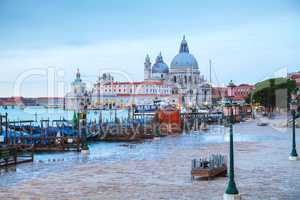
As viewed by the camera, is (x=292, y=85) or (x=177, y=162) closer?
(x=177, y=162)

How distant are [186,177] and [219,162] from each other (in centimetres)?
129

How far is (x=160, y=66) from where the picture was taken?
17650 centimetres

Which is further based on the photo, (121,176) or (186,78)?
(186,78)

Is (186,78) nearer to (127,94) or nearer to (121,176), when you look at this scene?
(127,94)

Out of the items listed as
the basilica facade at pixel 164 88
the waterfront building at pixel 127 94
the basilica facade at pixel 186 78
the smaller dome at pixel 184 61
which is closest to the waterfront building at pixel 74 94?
the basilica facade at pixel 164 88

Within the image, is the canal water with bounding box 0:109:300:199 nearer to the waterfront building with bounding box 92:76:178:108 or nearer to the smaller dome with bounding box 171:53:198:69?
the waterfront building with bounding box 92:76:178:108

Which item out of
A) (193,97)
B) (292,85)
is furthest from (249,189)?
(193,97)

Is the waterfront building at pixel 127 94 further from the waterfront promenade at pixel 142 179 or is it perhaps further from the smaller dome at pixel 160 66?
the waterfront promenade at pixel 142 179

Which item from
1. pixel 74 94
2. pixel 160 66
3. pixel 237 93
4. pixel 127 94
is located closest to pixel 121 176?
pixel 237 93

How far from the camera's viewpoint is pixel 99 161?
22094 mm

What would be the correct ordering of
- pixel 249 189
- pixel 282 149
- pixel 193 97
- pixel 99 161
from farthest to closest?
pixel 193 97 → pixel 282 149 → pixel 99 161 → pixel 249 189

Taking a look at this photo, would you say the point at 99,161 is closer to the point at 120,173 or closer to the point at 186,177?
the point at 120,173

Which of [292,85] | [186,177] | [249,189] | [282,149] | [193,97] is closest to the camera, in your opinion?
[249,189]

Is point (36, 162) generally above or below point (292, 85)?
below
